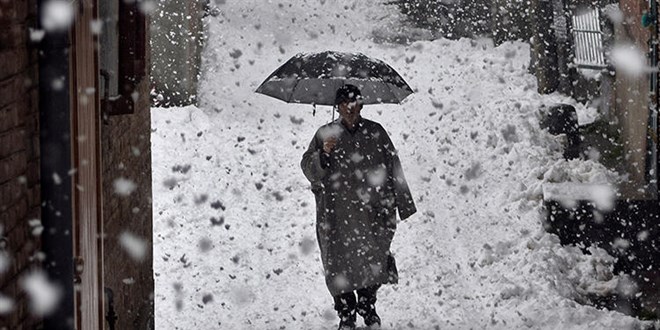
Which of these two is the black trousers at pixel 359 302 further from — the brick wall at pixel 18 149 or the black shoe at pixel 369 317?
the brick wall at pixel 18 149

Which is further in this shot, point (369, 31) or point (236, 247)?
point (369, 31)

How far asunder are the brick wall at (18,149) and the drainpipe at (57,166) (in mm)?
48

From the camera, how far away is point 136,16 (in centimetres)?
633

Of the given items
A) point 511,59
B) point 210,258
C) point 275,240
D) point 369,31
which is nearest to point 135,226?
point 210,258

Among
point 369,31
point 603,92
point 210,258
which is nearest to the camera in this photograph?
point 210,258

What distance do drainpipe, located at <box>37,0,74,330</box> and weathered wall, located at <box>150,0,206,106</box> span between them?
1269 centimetres

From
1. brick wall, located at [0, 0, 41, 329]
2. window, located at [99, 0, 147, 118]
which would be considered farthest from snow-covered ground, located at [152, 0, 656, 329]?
brick wall, located at [0, 0, 41, 329]

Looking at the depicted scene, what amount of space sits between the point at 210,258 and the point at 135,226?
3.70 metres

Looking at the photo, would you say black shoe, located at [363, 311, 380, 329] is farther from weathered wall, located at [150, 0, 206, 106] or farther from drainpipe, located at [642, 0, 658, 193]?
weathered wall, located at [150, 0, 206, 106]

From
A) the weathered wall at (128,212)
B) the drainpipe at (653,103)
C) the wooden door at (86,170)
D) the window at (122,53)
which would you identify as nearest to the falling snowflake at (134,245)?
the weathered wall at (128,212)

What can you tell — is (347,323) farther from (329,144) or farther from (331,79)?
(331,79)

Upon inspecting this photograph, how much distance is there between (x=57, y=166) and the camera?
389cm

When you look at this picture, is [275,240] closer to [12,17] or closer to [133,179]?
[133,179]

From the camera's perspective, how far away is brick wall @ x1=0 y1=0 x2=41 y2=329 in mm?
3553
